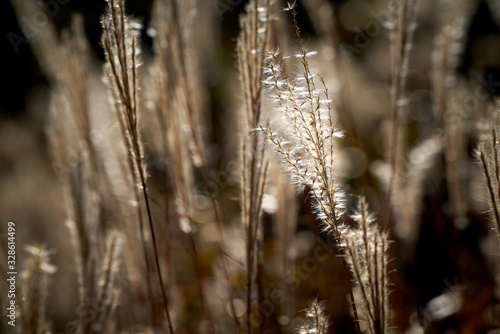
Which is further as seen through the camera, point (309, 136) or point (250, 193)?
point (250, 193)

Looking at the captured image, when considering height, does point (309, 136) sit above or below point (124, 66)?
below

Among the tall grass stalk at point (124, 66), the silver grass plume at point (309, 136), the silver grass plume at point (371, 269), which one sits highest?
the tall grass stalk at point (124, 66)

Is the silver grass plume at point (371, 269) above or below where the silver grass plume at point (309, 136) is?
below

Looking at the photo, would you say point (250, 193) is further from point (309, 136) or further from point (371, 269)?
point (371, 269)

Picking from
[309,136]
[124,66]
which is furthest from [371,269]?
[124,66]

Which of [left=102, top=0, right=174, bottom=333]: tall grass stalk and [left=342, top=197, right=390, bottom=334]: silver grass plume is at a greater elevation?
[left=102, top=0, right=174, bottom=333]: tall grass stalk

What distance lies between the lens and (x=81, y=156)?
1.72 m

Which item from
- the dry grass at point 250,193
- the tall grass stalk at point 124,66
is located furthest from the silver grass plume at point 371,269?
the tall grass stalk at point 124,66

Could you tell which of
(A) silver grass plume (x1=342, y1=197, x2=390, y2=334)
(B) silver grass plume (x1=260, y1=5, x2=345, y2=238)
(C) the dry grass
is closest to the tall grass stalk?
(C) the dry grass

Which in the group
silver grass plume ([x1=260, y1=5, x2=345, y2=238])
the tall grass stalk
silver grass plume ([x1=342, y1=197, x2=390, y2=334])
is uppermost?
the tall grass stalk

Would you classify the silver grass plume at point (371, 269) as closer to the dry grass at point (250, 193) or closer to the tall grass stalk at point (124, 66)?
the dry grass at point (250, 193)

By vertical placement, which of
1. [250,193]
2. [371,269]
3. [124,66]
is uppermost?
[124,66]

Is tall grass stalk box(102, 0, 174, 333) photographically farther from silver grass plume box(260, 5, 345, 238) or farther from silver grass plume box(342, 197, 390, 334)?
silver grass plume box(342, 197, 390, 334)

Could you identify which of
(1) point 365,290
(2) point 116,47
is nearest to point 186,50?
(2) point 116,47
